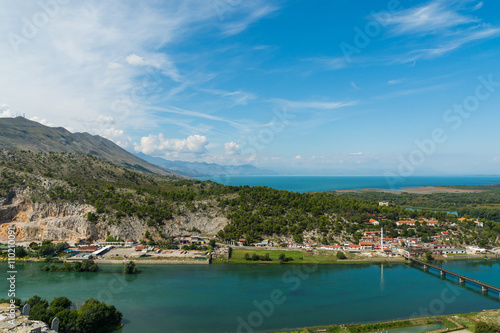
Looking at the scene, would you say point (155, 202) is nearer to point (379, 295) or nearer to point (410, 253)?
point (379, 295)

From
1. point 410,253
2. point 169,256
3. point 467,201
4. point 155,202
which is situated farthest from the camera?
point 467,201

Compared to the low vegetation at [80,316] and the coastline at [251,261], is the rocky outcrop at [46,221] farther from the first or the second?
the low vegetation at [80,316]

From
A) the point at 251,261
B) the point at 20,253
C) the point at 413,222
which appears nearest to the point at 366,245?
the point at 413,222

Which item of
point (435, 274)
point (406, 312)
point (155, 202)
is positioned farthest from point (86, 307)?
point (435, 274)

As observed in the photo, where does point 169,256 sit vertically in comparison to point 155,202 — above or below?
below

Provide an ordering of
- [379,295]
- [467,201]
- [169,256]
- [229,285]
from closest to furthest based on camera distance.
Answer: [379,295], [229,285], [169,256], [467,201]

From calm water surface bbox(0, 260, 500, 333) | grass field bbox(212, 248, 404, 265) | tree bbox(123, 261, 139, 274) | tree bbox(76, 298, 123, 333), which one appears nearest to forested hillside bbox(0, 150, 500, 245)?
grass field bbox(212, 248, 404, 265)

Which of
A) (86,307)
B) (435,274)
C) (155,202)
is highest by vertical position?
(155,202)
